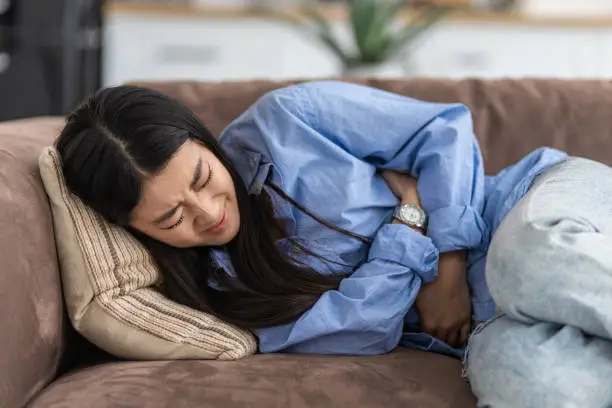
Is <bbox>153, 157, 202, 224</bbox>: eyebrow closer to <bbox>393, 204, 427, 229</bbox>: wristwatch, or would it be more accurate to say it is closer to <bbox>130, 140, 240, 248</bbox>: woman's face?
<bbox>130, 140, 240, 248</bbox>: woman's face

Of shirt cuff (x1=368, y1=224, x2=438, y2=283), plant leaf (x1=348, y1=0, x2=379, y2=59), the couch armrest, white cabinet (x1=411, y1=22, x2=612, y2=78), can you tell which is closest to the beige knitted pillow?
the couch armrest

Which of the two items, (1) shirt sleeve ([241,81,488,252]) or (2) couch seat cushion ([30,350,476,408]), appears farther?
(1) shirt sleeve ([241,81,488,252])

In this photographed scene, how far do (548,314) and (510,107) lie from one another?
0.68 m

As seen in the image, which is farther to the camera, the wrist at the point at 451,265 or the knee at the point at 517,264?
the wrist at the point at 451,265

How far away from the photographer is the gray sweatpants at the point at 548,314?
945mm

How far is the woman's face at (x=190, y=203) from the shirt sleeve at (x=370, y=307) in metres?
0.18

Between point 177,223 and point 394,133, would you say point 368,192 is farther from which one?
point 177,223

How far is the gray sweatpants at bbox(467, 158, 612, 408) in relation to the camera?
0.95 metres

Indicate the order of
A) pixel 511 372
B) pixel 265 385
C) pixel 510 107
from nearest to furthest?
pixel 511 372 < pixel 265 385 < pixel 510 107

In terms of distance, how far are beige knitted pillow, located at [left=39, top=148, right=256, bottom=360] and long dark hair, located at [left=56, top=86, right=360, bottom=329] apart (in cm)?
3

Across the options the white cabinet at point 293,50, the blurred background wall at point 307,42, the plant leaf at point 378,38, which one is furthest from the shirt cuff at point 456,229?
the white cabinet at point 293,50

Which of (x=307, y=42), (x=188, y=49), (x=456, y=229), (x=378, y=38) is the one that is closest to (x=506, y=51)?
(x=307, y=42)

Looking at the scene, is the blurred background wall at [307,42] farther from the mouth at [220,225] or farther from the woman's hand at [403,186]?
the mouth at [220,225]

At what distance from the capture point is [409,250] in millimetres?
1320
